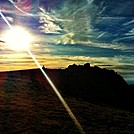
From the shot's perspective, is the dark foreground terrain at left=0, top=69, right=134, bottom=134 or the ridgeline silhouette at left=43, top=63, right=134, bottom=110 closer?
the dark foreground terrain at left=0, top=69, right=134, bottom=134

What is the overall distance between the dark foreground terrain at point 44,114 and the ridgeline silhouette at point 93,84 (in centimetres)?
460

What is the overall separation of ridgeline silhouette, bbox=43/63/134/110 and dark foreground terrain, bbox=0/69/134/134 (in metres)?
4.60

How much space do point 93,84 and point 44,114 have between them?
20.0 metres

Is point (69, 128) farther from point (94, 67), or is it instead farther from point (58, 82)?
point (94, 67)

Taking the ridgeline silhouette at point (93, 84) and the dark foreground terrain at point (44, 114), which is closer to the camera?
the dark foreground terrain at point (44, 114)

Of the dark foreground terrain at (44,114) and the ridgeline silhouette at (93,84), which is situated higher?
the ridgeline silhouette at (93,84)

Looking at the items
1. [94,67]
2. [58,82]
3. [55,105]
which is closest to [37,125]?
[55,105]

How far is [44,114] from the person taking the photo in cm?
2478

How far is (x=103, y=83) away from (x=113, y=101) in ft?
28.2

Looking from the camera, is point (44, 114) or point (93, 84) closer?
point (44, 114)

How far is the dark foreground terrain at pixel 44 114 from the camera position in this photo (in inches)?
846

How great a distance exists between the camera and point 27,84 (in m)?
35.6

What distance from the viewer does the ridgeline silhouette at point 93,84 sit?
37.2 m

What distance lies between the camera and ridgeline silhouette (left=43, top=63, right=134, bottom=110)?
3720 cm
